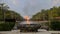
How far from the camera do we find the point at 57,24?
49.7ft

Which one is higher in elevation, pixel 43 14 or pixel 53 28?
pixel 43 14

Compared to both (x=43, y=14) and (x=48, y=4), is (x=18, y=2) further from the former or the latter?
(x=43, y=14)

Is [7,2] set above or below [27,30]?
above

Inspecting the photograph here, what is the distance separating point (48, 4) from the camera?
2309 cm

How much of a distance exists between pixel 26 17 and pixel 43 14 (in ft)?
20.4

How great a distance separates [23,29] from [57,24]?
4170 mm

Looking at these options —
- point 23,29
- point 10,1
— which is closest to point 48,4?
point 10,1

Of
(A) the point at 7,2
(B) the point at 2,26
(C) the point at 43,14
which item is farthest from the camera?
(C) the point at 43,14

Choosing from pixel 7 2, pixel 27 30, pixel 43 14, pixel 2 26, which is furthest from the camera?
pixel 43 14

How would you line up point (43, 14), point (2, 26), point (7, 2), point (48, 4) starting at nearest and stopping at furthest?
point (2, 26)
point (7, 2)
point (48, 4)
point (43, 14)

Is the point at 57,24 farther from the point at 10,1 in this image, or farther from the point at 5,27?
the point at 10,1

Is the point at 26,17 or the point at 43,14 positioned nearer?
the point at 26,17

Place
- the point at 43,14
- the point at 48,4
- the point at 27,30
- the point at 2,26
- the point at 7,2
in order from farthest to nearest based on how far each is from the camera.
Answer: the point at 43,14 < the point at 48,4 < the point at 7,2 < the point at 2,26 < the point at 27,30

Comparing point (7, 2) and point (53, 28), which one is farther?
point (7, 2)
